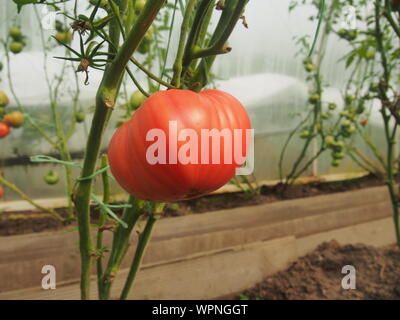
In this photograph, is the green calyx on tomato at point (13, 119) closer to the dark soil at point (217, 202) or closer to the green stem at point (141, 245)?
the dark soil at point (217, 202)

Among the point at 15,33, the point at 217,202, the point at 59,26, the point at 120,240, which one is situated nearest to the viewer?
the point at 120,240

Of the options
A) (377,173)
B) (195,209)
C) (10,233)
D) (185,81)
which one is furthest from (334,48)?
(185,81)

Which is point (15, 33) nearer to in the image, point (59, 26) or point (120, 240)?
point (59, 26)

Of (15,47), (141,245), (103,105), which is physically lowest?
(141,245)

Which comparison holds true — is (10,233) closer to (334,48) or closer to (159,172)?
(159,172)

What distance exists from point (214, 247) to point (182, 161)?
976mm

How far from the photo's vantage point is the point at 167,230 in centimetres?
123

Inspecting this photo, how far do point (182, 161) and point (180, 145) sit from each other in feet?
0.04

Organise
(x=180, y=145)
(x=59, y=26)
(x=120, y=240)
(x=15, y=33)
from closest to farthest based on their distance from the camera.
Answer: (x=180, y=145) → (x=120, y=240) → (x=59, y=26) → (x=15, y=33)

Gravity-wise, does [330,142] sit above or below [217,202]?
above

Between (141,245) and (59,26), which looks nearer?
(141,245)

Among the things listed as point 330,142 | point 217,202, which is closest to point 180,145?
point 217,202

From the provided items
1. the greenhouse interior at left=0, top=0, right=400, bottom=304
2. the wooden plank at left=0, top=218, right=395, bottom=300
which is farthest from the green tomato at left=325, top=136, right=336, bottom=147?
the wooden plank at left=0, top=218, right=395, bottom=300

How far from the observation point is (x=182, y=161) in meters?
0.29
